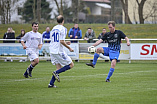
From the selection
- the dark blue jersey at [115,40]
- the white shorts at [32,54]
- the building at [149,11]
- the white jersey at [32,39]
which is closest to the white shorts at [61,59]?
the dark blue jersey at [115,40]

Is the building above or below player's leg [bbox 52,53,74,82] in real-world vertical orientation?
above

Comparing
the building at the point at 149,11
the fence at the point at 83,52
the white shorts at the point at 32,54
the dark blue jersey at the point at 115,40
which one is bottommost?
the fence at the point at 83,52

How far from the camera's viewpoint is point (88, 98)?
8.00 metres

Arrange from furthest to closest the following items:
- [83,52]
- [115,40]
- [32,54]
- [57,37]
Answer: [83,52], [32,54], [115,40], [57,37]

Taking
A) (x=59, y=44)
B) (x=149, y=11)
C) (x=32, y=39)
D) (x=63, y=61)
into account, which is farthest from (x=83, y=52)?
(x=149, y=11)

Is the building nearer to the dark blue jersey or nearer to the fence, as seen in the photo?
the fence

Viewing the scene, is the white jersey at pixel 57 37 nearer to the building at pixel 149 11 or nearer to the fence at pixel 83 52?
the fence at pixel 83 52

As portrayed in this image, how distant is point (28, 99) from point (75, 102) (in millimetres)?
1120

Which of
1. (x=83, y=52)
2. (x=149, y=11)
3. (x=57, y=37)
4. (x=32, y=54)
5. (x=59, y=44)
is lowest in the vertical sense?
(x=83, y=52)

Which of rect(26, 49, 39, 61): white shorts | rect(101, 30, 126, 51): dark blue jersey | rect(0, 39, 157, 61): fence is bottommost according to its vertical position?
rect(0, 39, 157, 61): fence

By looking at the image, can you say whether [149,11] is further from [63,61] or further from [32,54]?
[63,61]

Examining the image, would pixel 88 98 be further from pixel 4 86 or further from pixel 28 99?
pixel 4 86

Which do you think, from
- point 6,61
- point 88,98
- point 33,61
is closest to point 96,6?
point 6,61

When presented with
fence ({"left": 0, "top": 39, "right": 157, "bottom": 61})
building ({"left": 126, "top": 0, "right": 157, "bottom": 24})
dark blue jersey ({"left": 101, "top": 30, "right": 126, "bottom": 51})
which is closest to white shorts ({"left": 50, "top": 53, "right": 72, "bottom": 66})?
dark blue jersey ({"left": 101, "top": 30, "right": 126, "bottom": 51})
